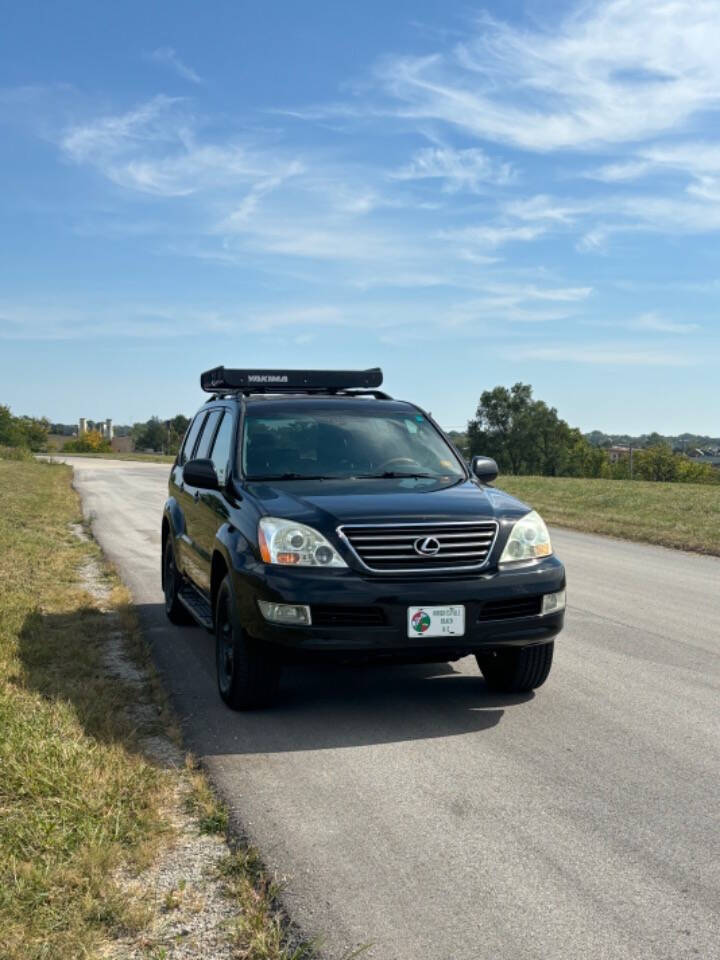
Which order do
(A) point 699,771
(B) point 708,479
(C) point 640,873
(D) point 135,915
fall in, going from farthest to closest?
(B) point 708,479, (A) point 699,771, (C) point 640,873, (D) point 135,915

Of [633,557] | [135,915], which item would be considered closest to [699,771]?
[135,915]

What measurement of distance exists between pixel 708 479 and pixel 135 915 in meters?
Result: 124

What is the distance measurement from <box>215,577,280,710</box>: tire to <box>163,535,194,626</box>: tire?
2673 mm

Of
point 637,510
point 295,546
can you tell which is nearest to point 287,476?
point 295,546

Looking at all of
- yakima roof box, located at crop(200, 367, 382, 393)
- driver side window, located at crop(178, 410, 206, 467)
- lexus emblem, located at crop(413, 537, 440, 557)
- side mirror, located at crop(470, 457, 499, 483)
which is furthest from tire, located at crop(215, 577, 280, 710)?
driver side window, located at crop(178, 410, 206, 467)

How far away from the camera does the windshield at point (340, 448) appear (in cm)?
680

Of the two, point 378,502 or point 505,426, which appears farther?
point 505,426

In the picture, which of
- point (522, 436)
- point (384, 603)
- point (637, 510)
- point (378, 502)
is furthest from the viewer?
point (522, 436)

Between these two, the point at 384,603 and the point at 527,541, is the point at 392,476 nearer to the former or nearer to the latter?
the point at 527,541

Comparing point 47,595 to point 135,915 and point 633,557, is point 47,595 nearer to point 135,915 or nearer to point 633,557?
point 135,915

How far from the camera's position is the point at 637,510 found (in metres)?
22.7

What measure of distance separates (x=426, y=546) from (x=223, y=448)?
7.66 ft

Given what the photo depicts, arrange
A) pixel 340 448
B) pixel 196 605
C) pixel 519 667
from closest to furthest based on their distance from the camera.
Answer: pixel 519 667
pixel 340 448
pixel 196 605

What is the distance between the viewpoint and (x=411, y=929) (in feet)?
10.8
